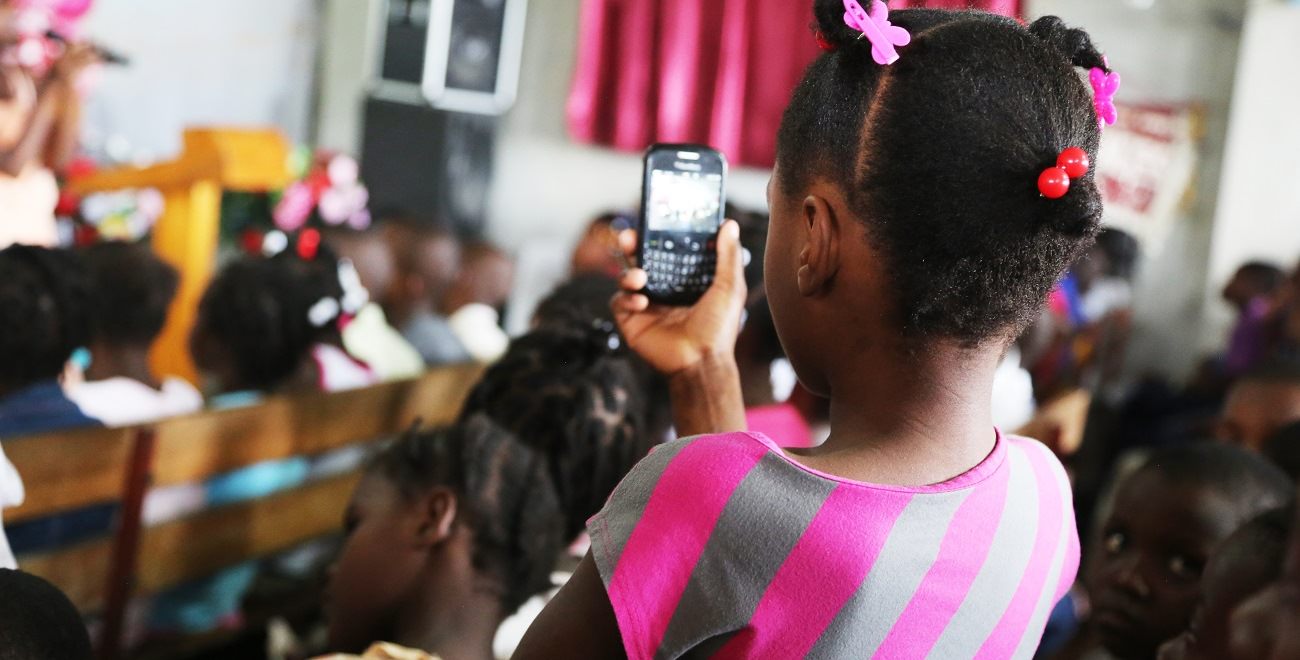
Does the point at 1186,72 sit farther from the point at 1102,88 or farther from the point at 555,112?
the point at 1102,88

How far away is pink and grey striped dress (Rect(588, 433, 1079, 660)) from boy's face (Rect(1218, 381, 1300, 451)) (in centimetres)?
181

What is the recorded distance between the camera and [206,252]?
351 cm

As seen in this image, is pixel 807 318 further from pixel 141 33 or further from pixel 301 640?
pixel 141 33

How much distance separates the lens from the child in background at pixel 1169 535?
166cm

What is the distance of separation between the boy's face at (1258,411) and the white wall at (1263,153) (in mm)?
2870

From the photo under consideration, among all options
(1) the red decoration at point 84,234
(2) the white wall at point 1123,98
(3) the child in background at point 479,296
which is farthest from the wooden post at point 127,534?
(2) the white wall at point 1123,98

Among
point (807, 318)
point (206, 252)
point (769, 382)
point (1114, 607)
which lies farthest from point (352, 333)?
point (807, 318)

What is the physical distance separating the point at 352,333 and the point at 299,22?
291 cm

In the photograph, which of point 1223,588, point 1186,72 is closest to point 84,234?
point 1223,588

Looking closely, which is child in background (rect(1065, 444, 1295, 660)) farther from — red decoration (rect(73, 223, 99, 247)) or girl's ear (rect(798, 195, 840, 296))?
red decoration (rect(73, 223, 99, 247))

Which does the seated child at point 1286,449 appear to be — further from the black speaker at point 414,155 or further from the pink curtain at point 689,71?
the black speaker at point 414,155

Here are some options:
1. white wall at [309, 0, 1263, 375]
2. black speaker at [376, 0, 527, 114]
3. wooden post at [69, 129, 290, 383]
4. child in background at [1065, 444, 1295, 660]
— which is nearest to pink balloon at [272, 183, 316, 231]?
wooden post at [69, 129, 290, 383]

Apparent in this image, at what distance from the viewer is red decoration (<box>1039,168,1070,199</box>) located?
743 mm

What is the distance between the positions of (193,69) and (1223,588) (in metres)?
4.70
